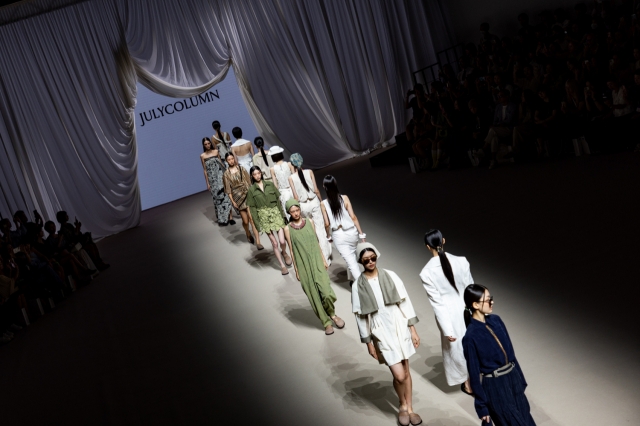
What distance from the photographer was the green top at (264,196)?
752 centimetres

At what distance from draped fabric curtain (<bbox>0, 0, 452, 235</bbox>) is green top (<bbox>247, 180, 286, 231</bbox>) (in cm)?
720

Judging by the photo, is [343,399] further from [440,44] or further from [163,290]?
[440,44]

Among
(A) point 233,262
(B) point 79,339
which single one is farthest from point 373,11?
(B) point 79,339

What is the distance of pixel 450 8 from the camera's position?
49.8 ft

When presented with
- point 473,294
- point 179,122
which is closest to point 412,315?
point 473,294

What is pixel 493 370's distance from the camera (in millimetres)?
3295

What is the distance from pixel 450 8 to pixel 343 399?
1216 centimetres

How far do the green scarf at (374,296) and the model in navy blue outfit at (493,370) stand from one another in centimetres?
90

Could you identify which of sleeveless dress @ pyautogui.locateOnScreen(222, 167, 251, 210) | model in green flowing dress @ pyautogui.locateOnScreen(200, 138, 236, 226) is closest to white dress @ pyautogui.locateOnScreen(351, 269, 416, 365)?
sleeveless dress @ pyautogui.locateOnScreen(222, 167, 251, 210)

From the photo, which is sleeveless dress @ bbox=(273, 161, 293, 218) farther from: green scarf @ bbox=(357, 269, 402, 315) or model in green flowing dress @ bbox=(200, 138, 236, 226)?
green scarf @ bbox=(357, 269, 402, 315)

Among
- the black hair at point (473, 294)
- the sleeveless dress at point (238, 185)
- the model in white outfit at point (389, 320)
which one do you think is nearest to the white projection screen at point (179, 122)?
the sleeveless dress at point (238, 185)

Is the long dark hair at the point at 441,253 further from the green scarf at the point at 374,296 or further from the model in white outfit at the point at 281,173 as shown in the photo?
the model in white outfit at the point at 281,173

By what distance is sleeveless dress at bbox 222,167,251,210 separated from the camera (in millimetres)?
8789

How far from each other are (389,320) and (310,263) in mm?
1620
